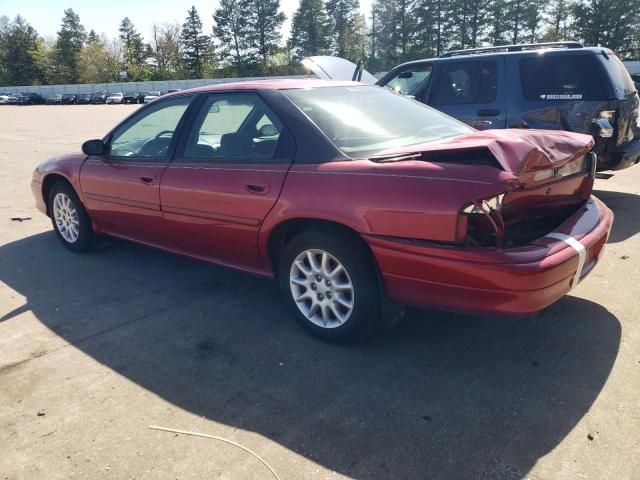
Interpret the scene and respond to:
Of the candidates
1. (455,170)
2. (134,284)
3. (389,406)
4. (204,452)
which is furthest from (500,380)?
(134,284)

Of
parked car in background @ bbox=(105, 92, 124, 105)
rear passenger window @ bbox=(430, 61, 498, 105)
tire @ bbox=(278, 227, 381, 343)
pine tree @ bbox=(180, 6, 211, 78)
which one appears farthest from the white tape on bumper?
pine tree @ bbox=(180, 6, 211, 78)

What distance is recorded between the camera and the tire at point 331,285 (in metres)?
3.04

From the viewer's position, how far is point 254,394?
2.81m

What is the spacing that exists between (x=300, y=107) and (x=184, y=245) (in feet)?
4.69

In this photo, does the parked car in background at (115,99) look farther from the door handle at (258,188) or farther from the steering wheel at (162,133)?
the door handle at (258,188)

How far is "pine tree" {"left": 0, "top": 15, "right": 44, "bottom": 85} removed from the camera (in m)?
85.0

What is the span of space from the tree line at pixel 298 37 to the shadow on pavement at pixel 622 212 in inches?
1971

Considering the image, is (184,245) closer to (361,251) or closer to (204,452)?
(361,251)

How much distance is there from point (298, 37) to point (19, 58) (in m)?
45.7

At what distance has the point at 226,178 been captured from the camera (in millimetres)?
3586

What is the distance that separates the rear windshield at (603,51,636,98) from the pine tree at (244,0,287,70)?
73227 mm

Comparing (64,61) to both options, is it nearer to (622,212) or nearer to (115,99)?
(115,99)

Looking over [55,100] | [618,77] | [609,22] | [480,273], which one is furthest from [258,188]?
[55,100]

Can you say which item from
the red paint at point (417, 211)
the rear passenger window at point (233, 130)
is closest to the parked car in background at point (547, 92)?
the red paint at point (417, 211)
